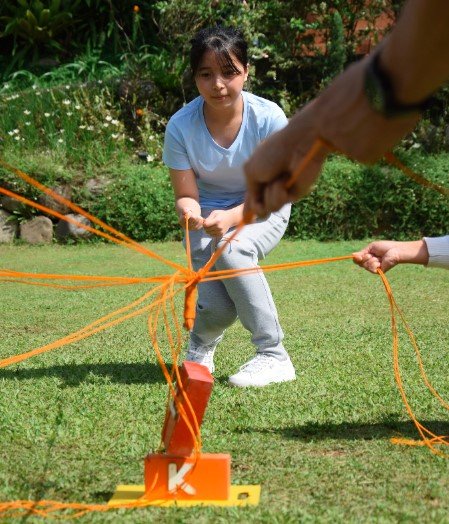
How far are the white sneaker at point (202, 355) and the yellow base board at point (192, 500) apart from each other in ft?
5.85

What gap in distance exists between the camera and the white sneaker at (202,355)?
456 cm

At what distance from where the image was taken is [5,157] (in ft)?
35.8

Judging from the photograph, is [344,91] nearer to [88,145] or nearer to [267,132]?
[267,132]

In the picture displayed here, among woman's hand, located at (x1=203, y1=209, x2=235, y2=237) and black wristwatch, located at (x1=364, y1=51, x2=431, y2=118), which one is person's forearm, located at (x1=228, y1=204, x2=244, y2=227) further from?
black wristwatch, located at (x1=364, y1=51, x2=431, y2=118)

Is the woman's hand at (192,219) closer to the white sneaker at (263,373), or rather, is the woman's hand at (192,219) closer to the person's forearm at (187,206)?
the person's forearm at (187,206)

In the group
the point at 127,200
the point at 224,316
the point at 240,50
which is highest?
the point at 240,50

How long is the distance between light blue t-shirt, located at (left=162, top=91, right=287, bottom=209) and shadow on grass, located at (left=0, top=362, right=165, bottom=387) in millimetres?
910

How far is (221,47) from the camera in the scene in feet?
13.7

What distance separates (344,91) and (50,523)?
159cm

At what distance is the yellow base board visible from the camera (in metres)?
2.68

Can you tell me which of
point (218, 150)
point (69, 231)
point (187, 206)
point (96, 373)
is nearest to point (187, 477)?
point (187, 206)

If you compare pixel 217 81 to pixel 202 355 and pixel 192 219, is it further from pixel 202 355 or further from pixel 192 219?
pixel 202 355

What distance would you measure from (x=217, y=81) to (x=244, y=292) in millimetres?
1016

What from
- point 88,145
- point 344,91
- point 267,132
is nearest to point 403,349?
point 267,132
